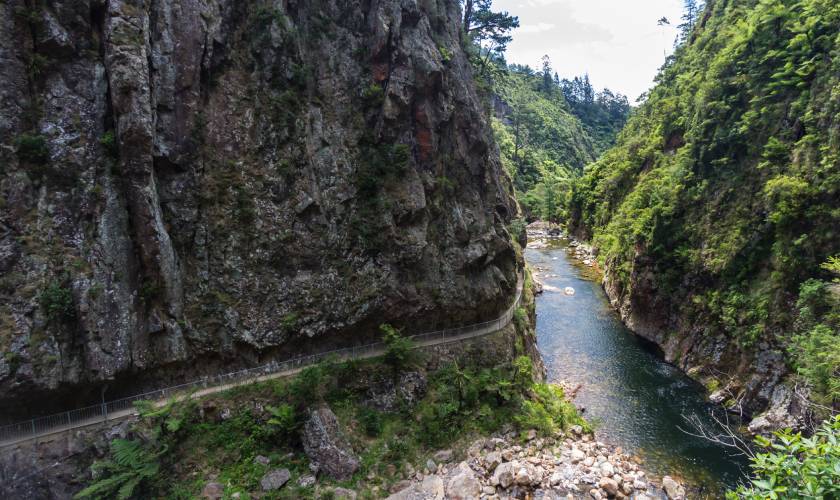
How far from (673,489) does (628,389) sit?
9290 millimetres

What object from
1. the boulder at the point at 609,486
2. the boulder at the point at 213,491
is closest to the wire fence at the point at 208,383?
the boulder at the point at 213,491

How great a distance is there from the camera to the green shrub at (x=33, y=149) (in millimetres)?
15008

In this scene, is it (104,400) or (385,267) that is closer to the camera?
(104,400)

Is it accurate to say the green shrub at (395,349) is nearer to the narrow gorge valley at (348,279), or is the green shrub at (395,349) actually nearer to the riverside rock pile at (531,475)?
the narrow gorge valley at (348,279)

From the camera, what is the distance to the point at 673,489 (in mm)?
19172

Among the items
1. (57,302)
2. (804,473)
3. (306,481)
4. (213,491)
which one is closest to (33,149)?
(57,302)

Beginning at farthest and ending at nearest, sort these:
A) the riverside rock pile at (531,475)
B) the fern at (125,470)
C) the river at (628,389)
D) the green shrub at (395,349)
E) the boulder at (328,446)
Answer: the river at (628,389) → the green shrub at (395,349) → the riverside rock pile at (531,475) → the boulder at (328,446) → the fern at (125,470)

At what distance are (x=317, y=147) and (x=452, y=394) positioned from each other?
15.2 m

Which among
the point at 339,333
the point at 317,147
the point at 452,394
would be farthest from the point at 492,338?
the point at 317,147

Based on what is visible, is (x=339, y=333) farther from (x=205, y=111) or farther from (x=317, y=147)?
(x=205, y=111)

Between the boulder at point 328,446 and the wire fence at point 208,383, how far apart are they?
9.18 ft

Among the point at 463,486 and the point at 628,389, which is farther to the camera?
the point at 628,389

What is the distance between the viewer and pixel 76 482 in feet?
47.4

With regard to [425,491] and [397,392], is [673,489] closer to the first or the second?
[425,491]
